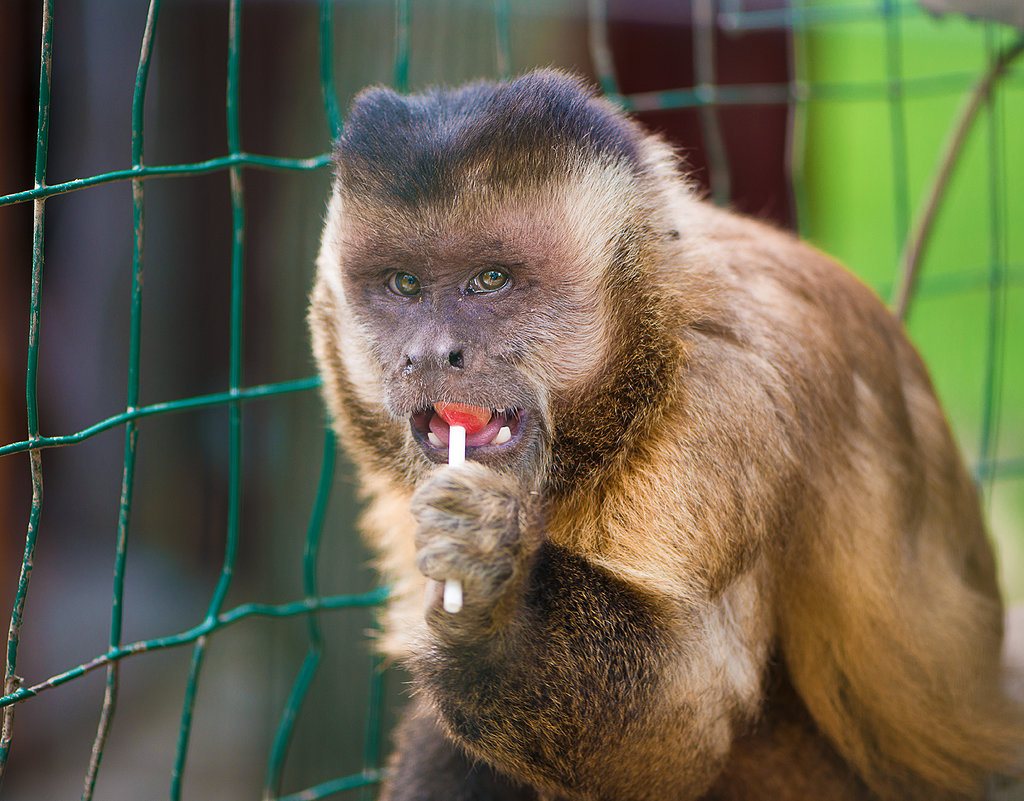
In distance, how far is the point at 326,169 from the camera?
11.4ft

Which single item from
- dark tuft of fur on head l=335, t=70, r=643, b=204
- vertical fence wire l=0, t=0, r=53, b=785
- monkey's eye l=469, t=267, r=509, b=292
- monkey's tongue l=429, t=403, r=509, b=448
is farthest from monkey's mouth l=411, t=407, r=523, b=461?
vertical fence wire l=0, t=0, r=53, b=785

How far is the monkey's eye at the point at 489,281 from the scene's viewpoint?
1.87 m

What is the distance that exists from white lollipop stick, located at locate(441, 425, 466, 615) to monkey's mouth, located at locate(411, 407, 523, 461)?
4 cm

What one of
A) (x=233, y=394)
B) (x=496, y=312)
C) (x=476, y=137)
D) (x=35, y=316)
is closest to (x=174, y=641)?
(x=233, y=394)

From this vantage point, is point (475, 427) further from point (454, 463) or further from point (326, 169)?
point (326, 169)

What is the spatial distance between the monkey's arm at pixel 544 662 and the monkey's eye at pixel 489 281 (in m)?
0.38

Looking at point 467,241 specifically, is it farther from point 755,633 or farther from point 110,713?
point 110,713

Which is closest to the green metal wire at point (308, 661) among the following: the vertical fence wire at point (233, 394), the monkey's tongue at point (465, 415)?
the vertical fence wire at point (233, 394)

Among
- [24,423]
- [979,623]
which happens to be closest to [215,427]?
[24,423]

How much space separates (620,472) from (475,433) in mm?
288

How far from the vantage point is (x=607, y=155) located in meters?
1.96

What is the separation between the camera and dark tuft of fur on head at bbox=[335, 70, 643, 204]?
73.0 inches

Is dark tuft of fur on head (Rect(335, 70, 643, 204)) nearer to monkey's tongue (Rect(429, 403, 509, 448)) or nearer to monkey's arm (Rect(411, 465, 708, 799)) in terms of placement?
monkey's tongue (Rect(429, 403, 509, 448))

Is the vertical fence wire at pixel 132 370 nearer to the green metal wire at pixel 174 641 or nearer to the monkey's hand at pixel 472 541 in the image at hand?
the green metal wire at pixel 174 641
